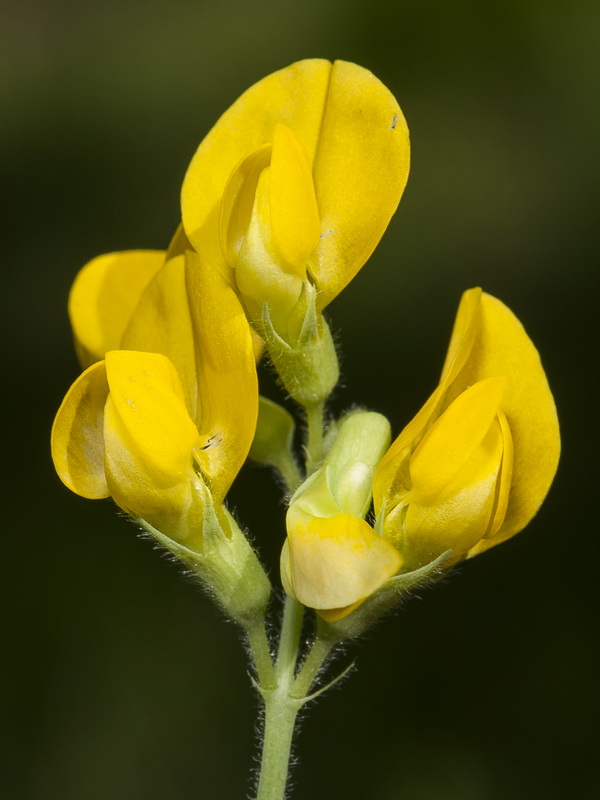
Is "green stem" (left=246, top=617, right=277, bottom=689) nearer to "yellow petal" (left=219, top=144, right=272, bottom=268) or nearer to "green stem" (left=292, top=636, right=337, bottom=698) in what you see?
"green stem" (left=292, top=636, right=337, bottom=698)

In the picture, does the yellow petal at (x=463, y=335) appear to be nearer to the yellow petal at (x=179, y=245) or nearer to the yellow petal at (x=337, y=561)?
the yellow petal at (x=337, y=561)

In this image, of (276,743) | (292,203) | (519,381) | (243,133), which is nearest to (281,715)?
(276,743)

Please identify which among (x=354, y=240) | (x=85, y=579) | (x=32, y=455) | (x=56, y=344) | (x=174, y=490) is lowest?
(x=85, y=579)

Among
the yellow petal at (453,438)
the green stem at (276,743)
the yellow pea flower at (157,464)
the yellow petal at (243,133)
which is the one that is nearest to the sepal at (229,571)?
the yellow pea flower at (157,464)

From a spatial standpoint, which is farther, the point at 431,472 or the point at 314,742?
the point at 314,742

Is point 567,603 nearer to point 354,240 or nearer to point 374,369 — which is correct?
point 374,369

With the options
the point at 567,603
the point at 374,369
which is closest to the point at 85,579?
the point at 374,369
